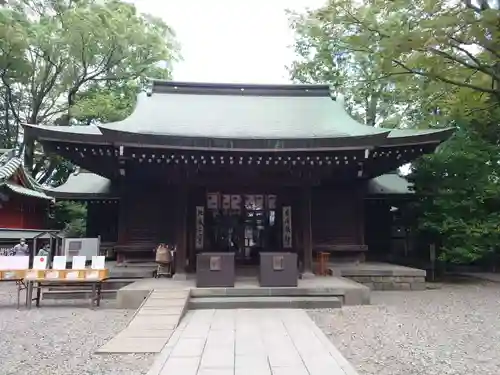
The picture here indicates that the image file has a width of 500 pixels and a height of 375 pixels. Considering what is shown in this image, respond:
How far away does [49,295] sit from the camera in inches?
319

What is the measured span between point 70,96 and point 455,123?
17.5 m

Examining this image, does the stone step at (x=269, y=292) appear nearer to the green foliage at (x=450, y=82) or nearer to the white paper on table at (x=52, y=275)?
the white paper on table at (x=52, y=275)

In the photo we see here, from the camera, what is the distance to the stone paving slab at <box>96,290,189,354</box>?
455 cm

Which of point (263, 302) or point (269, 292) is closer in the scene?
point (263, 302)

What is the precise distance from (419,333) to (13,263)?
22.8 feet

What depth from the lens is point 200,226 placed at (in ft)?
31.2

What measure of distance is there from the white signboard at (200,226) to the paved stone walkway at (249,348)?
10.8 feet

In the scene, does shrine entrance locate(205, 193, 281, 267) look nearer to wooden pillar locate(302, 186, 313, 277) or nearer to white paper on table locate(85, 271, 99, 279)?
wooden pillar locate(302, 186, 313, 277)

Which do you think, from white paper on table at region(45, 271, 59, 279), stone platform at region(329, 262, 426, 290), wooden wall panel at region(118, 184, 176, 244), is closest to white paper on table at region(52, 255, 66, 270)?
white paper on table at region(45, 271, 59, 279)

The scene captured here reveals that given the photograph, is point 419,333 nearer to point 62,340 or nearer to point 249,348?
point 249,348

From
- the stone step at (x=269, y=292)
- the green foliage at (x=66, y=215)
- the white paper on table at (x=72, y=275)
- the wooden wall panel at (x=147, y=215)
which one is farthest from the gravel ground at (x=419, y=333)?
the green foliage at (x=66, y=215)

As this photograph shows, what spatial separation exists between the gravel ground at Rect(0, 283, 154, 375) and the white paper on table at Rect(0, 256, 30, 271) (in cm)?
75

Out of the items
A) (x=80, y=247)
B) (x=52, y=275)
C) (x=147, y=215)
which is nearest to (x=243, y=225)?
(x=147, y=215)

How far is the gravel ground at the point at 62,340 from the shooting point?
3963 millimetres
